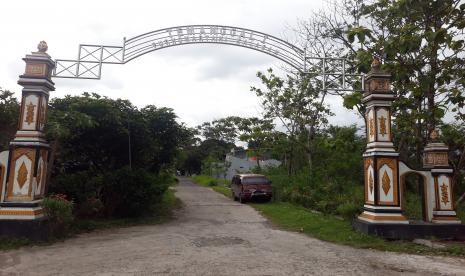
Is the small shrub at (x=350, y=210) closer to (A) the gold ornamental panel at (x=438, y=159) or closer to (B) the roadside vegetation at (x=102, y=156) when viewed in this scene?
(A) the gold ornamental panel at (x=438, y=159)

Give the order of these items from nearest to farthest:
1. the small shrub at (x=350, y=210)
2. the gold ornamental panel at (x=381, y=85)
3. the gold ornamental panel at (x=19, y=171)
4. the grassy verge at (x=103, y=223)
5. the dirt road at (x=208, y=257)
Result: the dirt road at (x=208, y=257)
the grassy verge at (x=103, y=223)
the gold ornamental panel at (x=19, y=171)
the gold ornamental panel at (x=381, y=85)
the small shrub at (x=350, y=210)

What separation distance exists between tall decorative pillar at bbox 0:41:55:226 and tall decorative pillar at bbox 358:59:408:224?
7565 mm

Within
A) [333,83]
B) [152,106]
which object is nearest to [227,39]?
[152,106]

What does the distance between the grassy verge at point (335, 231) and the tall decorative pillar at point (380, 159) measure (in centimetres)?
55

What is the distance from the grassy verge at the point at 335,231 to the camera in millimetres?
7512

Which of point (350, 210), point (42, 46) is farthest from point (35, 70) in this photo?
point (350, 210)

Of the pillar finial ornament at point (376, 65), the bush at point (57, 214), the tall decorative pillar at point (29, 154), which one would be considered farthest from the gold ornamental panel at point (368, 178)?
the tall decorative pillar at point (29, 154)

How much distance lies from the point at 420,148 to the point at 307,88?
7500mm

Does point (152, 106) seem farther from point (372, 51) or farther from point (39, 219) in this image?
point (372, 51)

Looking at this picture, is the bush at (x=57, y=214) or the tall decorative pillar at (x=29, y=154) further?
the bush at (x=57, y=214)

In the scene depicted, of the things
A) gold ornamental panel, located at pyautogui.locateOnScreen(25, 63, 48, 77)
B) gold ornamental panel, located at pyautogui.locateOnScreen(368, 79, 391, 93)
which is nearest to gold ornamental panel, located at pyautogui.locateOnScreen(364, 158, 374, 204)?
gold ornamental panel, located at pyautogui.locateOnScreen(368, 79, 391, 93)

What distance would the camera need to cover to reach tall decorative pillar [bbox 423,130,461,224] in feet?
→ 29.1

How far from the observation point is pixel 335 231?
9430 millimetres

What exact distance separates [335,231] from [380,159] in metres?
2.11
